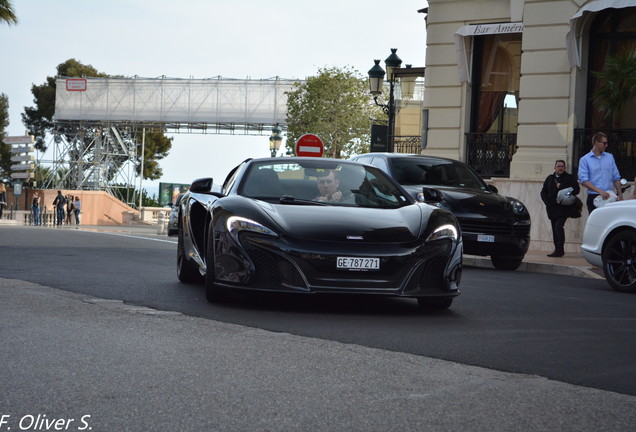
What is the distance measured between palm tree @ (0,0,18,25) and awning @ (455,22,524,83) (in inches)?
623

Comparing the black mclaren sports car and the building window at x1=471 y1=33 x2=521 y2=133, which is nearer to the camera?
the black mclaren sports car

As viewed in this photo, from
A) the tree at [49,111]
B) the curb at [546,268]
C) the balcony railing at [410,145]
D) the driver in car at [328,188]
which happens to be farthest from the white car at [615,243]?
the tree at [49,111]

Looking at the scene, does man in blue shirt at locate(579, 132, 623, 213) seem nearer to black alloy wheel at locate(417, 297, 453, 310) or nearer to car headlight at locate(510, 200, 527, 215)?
car headlight at locate(510, 200, 527, 215)

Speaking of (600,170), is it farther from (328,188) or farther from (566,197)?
(328,188)

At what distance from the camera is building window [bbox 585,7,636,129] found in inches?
888

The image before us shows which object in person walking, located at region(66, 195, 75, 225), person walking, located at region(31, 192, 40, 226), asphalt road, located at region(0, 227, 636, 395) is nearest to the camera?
asphalt road, located at region(0, 227, 636, 395)

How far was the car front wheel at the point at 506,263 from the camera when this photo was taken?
16141mm

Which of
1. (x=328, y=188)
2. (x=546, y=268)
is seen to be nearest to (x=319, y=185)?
(x=328, y=188)

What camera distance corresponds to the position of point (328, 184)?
32.1ft

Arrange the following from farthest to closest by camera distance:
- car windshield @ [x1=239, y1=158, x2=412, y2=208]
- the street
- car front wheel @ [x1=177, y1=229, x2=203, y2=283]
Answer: car front wheel @ [x1=177, y1=229, x2=203, y2=283] → car windshield @ [x1=239, y1=158, x2=412, y2=208] → the street

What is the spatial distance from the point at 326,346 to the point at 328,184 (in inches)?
124

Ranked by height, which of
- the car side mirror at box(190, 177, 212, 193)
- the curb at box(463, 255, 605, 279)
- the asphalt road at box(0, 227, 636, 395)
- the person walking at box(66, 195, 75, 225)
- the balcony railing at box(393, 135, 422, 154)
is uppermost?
the balcony railing at box(393, 135, 422, 154)

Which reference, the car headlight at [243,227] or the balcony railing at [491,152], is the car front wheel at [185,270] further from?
the balcony railing at [491,152]

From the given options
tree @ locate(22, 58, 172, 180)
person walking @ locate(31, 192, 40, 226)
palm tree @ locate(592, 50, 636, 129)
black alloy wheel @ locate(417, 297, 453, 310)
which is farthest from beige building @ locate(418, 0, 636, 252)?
tree @ locate(22, 58, 172, 180)
